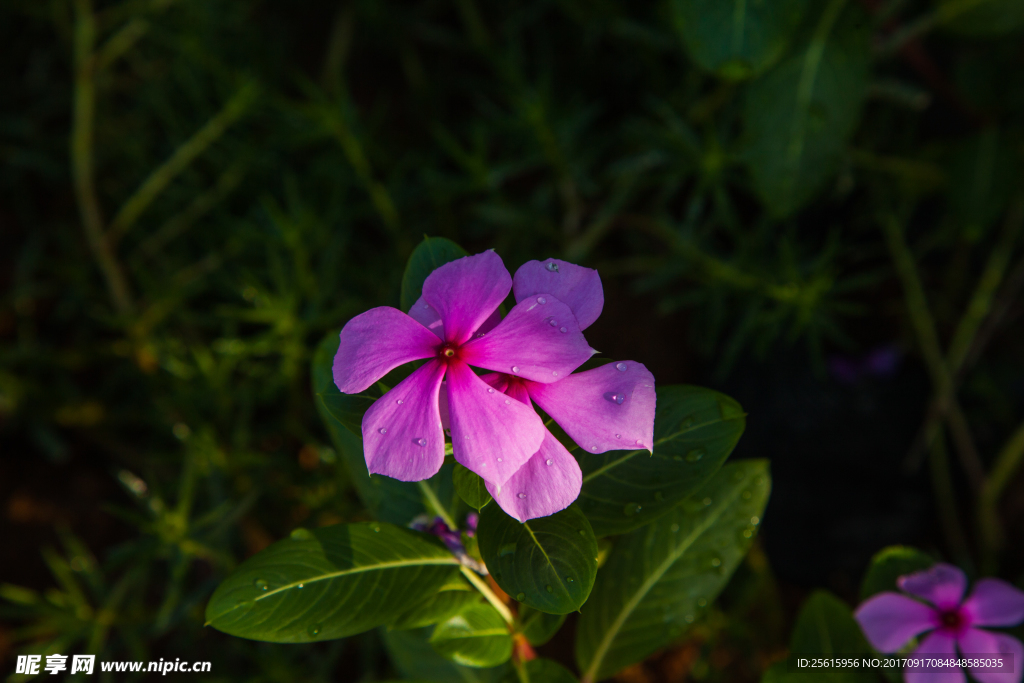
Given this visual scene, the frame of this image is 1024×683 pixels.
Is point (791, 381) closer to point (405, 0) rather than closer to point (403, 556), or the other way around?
point (403, 556)

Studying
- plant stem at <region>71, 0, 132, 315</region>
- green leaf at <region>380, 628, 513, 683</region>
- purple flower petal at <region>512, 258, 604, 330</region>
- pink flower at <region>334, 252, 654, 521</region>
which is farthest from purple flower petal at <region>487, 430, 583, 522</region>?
plant stem at <region>71, 0, 132, 315</region>

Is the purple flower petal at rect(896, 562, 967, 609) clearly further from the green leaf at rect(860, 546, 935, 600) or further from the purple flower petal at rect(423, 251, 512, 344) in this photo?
the purple flower petal at rect(423, 251, 512, 344)

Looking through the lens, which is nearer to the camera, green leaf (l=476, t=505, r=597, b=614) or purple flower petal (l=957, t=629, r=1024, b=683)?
green leaf (l=476, t=505, r=597, b=614)

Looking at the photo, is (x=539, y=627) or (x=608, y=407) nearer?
(x=608, y=407)

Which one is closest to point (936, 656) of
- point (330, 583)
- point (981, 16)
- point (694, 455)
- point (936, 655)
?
point (936, 655)

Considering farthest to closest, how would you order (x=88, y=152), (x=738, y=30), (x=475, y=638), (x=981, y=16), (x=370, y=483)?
(x=88, y=152) → (x=981, y=16) → (x=738, y=30) → (x=370, y=483) → (x=475, y=638)

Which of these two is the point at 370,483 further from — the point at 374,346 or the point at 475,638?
the point at 374,346

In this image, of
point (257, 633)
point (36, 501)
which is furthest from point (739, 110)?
point (36, 501)
